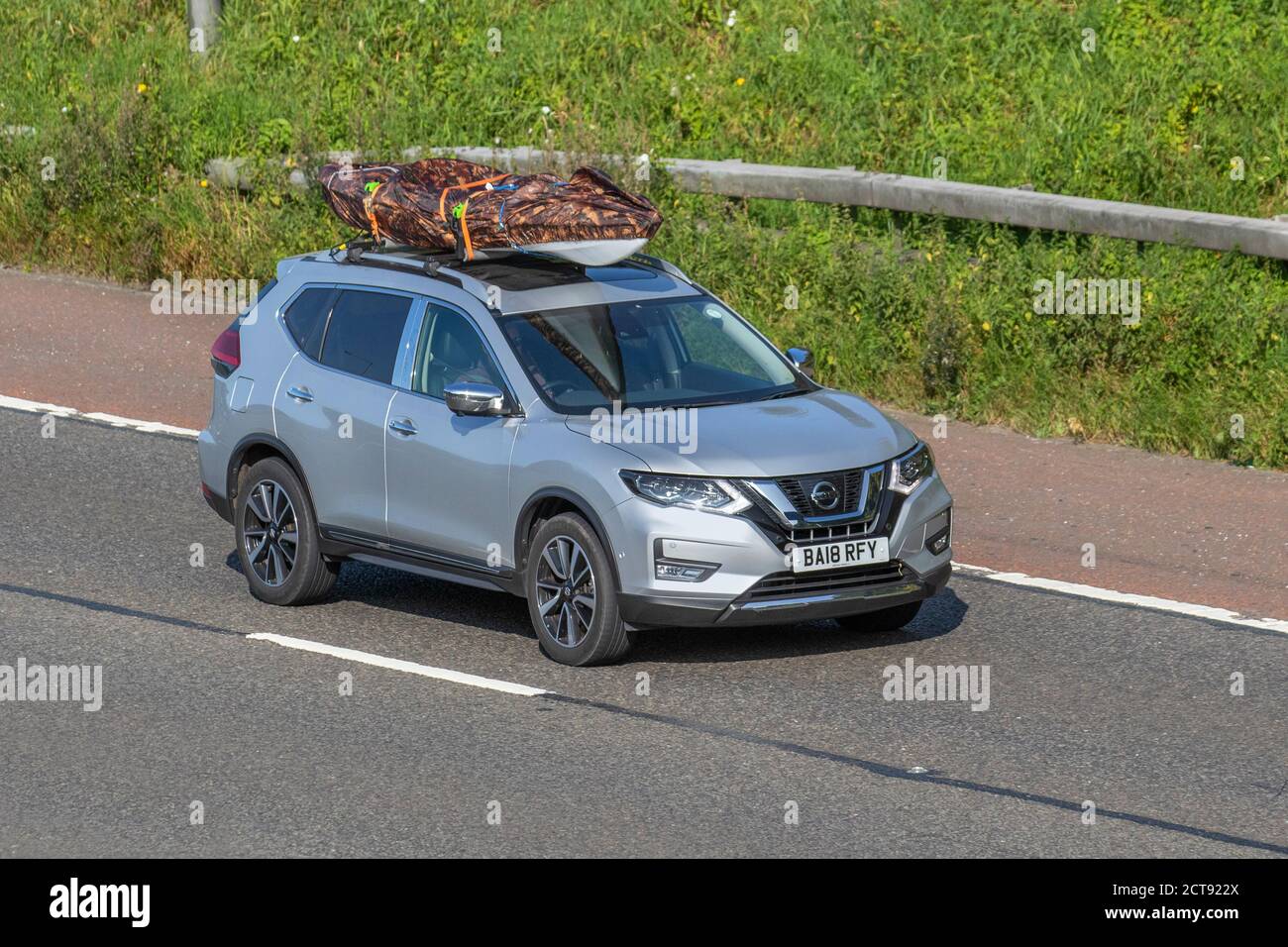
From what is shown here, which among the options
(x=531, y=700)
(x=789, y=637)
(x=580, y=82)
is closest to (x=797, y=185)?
(x=580, y=82)

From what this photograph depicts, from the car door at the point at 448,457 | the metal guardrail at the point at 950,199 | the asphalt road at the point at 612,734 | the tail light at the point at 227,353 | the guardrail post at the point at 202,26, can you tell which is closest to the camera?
the asphalt road at the point at 612,734

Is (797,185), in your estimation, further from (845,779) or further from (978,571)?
(845,779)

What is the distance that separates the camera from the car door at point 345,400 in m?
10.9

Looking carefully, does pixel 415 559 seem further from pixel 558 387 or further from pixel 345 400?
pixel 558 387

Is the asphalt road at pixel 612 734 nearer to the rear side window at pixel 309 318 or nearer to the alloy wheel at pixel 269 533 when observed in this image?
the alloy wheel at pixel 269 533

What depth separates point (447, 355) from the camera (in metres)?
10.8

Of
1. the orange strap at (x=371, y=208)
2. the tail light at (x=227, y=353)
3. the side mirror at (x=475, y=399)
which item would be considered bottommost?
the tail light at (x=227, y=353)

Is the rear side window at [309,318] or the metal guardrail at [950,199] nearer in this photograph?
the rear side window at [309,318]

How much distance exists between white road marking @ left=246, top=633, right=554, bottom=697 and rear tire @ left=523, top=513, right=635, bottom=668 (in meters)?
0.36

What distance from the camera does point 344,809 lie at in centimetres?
828

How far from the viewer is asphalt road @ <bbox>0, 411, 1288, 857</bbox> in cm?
804

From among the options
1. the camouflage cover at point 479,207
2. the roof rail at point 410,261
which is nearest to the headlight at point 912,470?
the camouflage cover at point 479,207

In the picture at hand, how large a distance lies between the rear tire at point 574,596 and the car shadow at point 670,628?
26 cm

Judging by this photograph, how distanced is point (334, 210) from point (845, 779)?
4639 mm
